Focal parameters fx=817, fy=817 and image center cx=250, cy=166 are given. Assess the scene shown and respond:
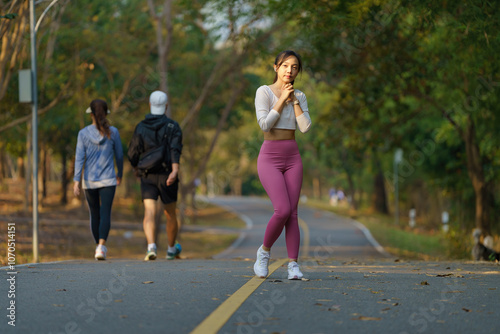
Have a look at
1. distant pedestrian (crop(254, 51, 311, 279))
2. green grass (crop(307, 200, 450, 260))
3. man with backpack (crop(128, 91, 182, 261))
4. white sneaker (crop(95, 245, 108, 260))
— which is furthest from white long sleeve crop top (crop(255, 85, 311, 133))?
green grass (crop(307, 200, 450, 260))

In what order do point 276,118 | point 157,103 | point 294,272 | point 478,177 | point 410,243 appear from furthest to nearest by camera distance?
point 410,243 → point 478,177 → point 157,103 → point 294,272 → point 276,118

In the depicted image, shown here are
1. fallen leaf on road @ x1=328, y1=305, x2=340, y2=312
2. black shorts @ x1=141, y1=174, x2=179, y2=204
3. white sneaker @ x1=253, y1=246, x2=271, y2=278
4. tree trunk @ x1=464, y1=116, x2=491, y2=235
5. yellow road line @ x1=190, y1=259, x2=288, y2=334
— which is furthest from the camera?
tree trunk @ x1=464, y1=116, x2=491, y2=235

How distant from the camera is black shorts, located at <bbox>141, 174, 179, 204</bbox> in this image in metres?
10.4

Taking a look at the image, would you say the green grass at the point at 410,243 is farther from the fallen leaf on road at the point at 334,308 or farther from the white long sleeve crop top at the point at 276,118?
the fallen leaf on road at the point at 334,308

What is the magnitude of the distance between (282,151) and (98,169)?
380 cm

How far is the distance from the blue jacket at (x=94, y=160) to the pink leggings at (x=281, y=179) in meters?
3.58

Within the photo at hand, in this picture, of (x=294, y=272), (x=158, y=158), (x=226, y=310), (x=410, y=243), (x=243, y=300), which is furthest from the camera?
(x=410, y=243)

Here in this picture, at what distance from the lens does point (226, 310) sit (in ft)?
18.3

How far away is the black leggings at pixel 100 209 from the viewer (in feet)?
34.3

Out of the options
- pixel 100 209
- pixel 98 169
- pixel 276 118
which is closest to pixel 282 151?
pixel 276 118

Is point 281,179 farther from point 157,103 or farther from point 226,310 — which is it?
point 157,103

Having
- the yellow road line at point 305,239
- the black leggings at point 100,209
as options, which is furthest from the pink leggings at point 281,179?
the yellow road line at point 305,239

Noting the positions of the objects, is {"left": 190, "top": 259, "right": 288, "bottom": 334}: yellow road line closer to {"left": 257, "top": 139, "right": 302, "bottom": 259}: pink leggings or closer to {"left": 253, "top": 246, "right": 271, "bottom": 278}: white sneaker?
{"left": 253, "top": 246, "right": 271, "bottom": 278}: white sneaker

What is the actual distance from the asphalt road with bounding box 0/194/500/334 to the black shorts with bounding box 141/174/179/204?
63.8 inches
